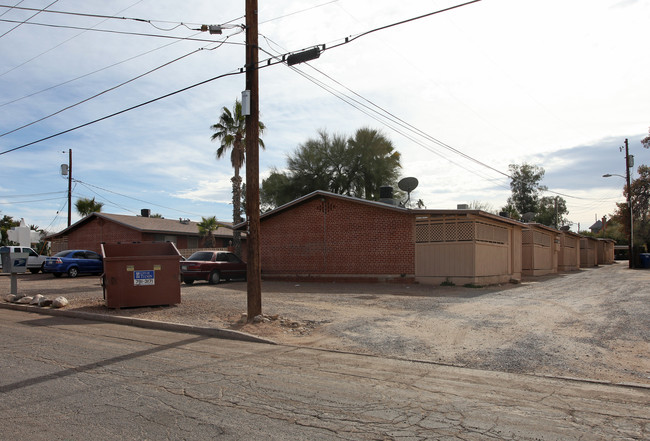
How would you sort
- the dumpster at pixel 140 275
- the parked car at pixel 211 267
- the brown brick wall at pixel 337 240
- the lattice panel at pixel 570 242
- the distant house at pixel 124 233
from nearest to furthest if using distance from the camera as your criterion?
the dumpster at pixel 140 275 < the brown brick wall at pixel 337 240 < the parked car at pixel 211 267 < the distant house at pixel 124 233 < the lattice panel at pixel 570 242

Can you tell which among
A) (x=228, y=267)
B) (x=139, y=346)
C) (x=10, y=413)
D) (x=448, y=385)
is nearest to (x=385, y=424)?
(x=448, y=385)

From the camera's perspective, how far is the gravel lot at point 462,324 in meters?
7.56

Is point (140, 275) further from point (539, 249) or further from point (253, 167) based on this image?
point (539, 249)

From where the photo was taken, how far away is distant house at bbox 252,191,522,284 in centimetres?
1938

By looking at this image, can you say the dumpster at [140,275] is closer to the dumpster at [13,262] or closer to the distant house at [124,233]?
the dumpster at [13,262]

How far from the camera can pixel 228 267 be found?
73.2ft

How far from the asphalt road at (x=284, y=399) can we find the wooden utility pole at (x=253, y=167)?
267 centimetres

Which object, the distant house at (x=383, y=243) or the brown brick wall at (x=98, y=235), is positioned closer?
the distant house at (x=383, y=243)

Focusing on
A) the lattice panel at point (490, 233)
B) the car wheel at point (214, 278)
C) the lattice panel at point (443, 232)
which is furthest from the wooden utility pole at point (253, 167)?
the lattice panel at point (490, 233)

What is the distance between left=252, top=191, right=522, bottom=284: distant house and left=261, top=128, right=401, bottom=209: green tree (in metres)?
16.2

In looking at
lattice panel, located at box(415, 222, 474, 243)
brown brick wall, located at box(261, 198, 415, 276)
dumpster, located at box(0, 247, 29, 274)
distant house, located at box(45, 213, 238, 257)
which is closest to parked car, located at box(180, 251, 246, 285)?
brown brick wall, located at box(261, 198, 415, 276)

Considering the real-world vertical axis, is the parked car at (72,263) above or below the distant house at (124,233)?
below

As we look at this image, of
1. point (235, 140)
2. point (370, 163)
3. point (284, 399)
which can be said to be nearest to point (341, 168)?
point (370, 163)

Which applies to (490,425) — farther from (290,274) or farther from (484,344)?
(290,274)
